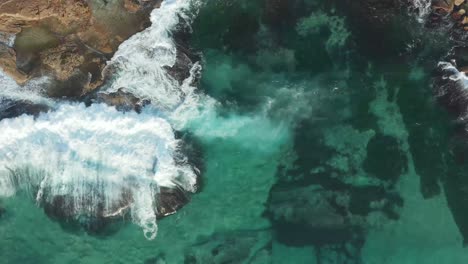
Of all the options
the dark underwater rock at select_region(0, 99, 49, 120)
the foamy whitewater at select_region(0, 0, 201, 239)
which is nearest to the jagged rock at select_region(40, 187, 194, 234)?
the foamy whitewater at select_region(0, 0, 201, 239)

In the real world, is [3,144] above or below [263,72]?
below

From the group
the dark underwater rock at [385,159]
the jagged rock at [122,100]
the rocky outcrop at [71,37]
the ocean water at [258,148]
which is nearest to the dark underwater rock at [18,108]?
the ocean water at [258,148]

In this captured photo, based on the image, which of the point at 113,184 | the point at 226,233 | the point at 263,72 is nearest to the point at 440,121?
the point at 263,72

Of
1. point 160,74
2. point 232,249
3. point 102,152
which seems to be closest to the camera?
point 102,152

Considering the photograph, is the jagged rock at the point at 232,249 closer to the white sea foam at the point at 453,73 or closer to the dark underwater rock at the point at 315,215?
the dark underwater rock at the point at 315,215

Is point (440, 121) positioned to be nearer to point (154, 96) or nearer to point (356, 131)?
point (356, 131)

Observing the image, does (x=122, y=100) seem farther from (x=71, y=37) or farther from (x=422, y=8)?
(x=422, y=8)

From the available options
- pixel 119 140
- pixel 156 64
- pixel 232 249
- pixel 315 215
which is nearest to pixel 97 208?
pixel 119 140
